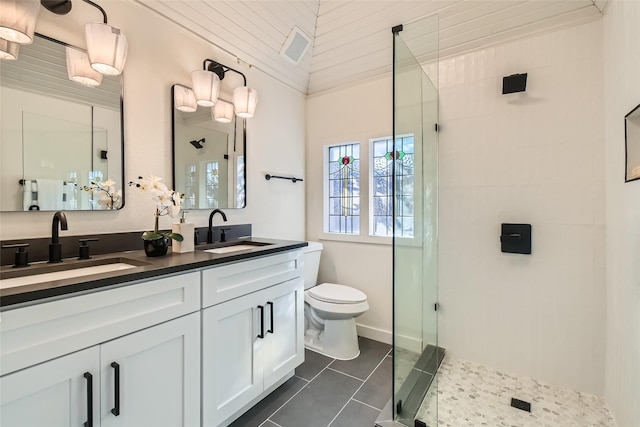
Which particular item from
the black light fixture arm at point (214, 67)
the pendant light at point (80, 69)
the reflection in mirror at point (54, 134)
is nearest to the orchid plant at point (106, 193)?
the reflection in mirror at point (54, 134)

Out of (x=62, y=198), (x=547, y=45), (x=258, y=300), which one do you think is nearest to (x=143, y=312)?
(x=258, y=300)

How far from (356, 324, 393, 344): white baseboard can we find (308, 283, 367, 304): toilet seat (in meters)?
0.47

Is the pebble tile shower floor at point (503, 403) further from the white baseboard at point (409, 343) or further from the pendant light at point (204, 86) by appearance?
the pendant light at point (204, 86)

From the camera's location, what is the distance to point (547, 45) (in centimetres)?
185

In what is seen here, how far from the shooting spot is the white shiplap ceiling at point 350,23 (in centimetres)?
178

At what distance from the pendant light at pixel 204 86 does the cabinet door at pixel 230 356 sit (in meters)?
1.24

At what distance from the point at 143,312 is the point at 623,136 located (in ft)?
7.72

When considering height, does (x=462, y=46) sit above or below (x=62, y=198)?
above

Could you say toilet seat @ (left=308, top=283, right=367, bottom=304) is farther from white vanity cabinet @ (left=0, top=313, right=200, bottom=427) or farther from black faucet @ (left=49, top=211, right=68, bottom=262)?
black faucet @ (left=49, top=211, right=68, bottom=262)

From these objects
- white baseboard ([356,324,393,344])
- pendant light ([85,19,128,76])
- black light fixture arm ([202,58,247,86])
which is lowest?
white baseboard ([356,324,393,344])

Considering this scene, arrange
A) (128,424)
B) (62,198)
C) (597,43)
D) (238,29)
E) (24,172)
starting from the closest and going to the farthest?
(128,424) → (24,172) → (62,198) → (597,43) → (238,29)

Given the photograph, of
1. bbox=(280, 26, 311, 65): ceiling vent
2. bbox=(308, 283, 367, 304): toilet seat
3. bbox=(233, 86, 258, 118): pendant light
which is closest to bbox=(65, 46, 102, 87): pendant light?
bbox=(233, 86, 258, 118): pendant light

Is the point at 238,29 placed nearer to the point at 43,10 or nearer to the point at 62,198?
the point at 43,10

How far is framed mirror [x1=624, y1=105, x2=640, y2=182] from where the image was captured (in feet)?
4.26
